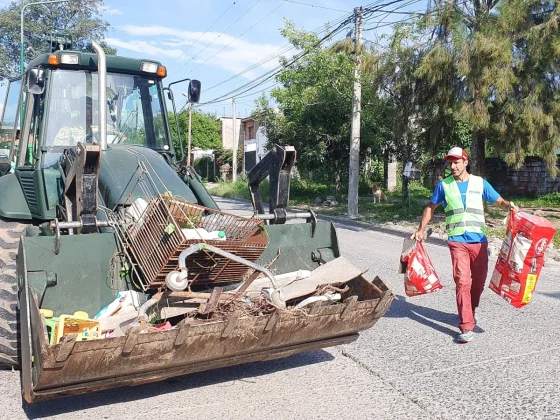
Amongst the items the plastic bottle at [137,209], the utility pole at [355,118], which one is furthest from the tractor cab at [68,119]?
the utility pole at [355,118]

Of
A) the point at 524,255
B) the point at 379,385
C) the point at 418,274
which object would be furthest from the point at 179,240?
the point at 524,255

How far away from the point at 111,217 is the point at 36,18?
29.9m

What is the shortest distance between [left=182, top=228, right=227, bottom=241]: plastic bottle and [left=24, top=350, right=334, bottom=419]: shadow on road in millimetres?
1078

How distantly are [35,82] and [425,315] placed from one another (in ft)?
15.0

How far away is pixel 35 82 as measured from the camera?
5.72 metres

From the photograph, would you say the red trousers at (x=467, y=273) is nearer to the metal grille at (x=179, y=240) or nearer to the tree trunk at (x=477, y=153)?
the metal grille at (x=179, y=240)

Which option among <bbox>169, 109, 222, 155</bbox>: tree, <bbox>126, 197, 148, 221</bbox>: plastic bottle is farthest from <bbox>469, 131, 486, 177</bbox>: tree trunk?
<bbox>169, 109, 222, 155</bbox>: tree

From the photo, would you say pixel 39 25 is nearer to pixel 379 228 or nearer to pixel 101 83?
pixel 379 228

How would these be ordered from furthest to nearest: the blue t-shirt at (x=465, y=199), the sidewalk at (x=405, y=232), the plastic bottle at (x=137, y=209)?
the sidewalk at (x=405, y=232)
the blue t-shirt at (x=465, y=199)
the plastic bottle at (x=137, y=209)

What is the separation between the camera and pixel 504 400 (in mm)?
4121

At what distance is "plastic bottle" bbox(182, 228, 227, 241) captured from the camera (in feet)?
13.5

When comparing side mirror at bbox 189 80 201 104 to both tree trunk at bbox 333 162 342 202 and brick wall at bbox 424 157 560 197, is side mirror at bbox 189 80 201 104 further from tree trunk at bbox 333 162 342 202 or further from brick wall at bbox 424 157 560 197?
brick wall at bbox 424 157 560 197

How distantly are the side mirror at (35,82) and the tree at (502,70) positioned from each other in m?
9.27

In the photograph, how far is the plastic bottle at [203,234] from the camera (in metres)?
4.13
